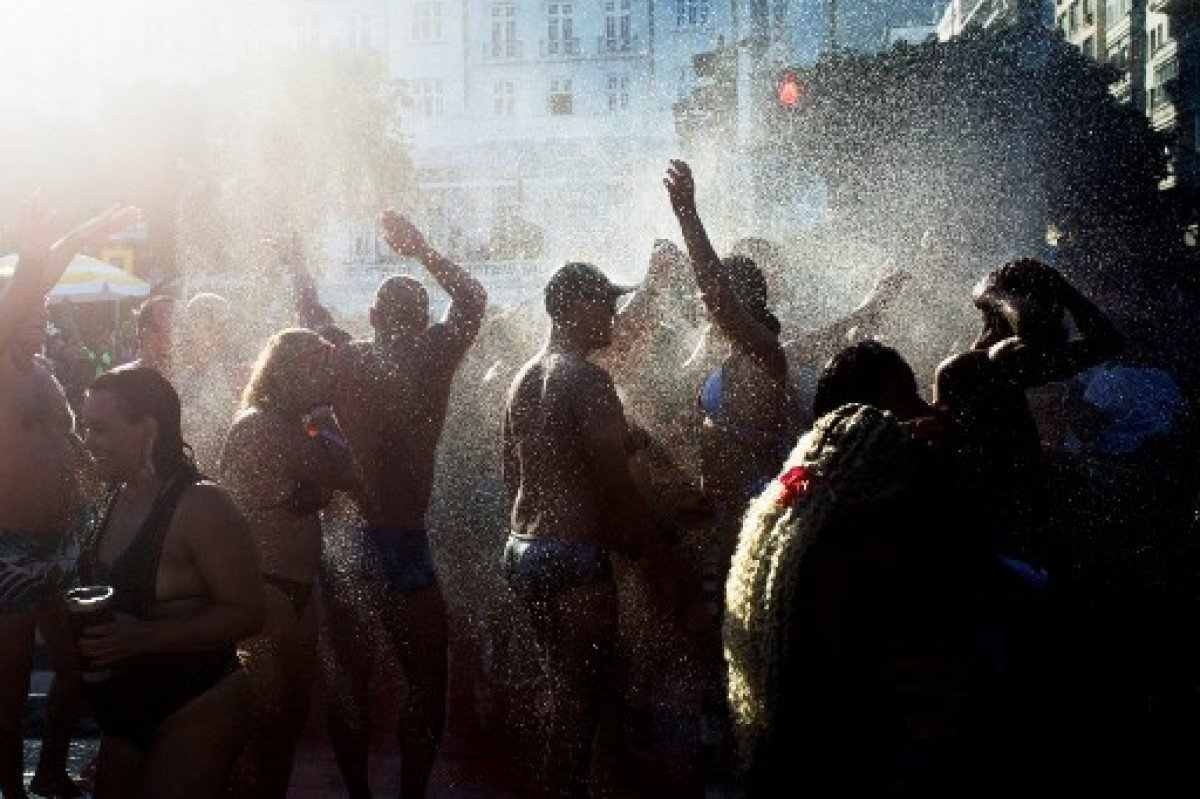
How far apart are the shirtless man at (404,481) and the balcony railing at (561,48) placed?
250ft

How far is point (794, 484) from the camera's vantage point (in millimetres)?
2920

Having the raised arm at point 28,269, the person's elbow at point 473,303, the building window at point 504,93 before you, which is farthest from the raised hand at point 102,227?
the building window at point 504,93

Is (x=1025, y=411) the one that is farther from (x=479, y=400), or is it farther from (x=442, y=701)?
(x=479, y=400)

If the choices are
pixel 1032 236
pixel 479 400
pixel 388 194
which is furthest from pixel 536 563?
pixel 388 194

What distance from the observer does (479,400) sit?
7.75 m

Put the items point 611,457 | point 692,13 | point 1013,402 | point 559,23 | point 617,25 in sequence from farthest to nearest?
point 559,23
point 617,25
point 692,13
point 611,457
point 1013,402

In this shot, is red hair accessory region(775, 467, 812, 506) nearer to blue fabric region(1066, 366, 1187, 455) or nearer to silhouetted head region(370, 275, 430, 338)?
silhouetted head region(370, 275, 430, 338)

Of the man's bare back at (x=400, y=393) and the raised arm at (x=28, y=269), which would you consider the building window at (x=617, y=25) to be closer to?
the man's bare back at (x=400, y=393)

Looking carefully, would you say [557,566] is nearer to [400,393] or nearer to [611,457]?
[611,457]

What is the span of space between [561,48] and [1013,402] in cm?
7851

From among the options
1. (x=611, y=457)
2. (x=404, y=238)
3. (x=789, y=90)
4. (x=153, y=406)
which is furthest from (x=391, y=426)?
(x=789, y=90)

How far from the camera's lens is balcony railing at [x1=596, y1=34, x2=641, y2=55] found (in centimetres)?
7975

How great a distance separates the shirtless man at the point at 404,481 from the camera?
5.61m

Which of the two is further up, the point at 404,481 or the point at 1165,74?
the point at 1165,74
